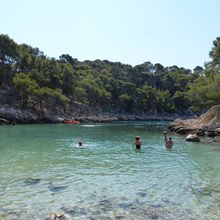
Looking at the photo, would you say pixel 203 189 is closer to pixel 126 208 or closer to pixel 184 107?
pixel 126 208

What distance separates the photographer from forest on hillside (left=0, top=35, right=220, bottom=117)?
71481 millimetres

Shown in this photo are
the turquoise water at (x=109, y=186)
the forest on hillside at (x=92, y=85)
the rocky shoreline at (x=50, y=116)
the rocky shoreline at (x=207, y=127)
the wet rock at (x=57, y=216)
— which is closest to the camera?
the wet rock at (x=57, y=216)

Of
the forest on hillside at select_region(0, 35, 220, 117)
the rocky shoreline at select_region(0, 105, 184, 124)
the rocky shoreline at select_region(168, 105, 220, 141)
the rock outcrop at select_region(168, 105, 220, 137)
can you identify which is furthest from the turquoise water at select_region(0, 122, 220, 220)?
the rocky shoreline at select_region(0, 105, 184, 124)

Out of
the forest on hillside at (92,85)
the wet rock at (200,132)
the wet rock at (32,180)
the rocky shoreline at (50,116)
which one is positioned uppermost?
the forest on hillside at (92,85)

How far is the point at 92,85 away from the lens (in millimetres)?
127875

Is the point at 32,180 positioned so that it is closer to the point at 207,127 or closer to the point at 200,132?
the point at 200,132

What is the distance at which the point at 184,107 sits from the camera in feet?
541

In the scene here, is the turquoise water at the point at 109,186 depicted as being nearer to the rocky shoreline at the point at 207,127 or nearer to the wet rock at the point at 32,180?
the wet rock at the point at 32,180

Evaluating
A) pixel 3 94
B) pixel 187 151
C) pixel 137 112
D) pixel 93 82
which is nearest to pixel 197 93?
pixel 187 151

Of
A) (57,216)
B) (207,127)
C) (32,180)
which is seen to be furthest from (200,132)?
(57,216)

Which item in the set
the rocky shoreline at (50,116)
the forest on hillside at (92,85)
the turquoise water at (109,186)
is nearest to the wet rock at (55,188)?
the turquoise water at (109,186)

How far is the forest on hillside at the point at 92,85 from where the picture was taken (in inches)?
2814

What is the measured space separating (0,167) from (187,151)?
18.9 metres

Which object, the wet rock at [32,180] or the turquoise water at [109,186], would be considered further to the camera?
the wet rock at [32,180]
